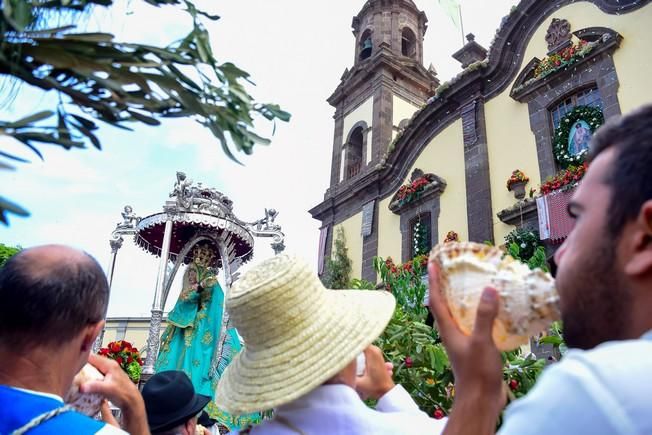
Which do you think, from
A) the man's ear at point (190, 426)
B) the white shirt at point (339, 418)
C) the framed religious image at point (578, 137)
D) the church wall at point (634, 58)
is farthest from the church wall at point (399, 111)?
the white shirt at point (339, 418)

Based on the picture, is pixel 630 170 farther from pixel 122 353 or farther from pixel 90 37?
pixel 122 353

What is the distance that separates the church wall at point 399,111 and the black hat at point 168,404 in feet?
46.7

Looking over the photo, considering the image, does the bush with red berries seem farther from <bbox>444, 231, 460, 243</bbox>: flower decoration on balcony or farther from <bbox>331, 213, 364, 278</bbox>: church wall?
<bbox>331, 213, 364, 278</bbox>: church wall

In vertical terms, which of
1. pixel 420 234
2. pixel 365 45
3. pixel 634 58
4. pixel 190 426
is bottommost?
pixel 190 426

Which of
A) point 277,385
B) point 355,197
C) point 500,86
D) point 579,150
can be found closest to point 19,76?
point 277,385

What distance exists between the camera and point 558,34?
35.2 feet

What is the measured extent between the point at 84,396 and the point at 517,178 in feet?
33.8

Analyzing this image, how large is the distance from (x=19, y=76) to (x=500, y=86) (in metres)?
12.2

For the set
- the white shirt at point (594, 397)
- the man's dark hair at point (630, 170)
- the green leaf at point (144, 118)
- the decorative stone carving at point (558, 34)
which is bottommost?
the white shirt at point (594, 397)

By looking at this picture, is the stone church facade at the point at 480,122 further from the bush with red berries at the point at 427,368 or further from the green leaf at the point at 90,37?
the green leaf at the point at 90,37

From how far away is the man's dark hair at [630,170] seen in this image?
87 centimetres

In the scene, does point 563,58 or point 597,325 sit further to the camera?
point 563,58

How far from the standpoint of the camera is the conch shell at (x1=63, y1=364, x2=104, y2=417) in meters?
1.66

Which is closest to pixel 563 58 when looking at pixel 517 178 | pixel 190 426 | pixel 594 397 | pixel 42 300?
pixel 517 178
